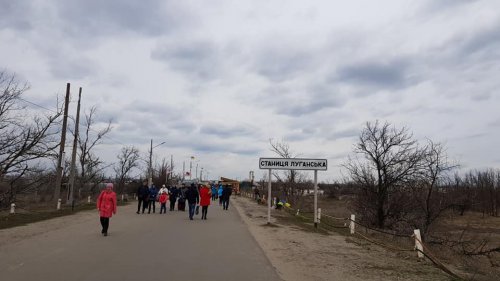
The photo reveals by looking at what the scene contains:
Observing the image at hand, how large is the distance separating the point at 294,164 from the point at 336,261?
8.53 metres

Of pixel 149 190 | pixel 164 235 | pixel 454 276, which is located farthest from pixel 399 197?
pixel 454 276

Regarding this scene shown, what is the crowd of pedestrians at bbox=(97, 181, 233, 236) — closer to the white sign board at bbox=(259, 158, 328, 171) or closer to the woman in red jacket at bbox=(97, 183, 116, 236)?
the woman in red jacket at bbox=(97, 183, 116, 236)

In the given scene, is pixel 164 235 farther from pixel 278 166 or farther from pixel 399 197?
pixel 399 197

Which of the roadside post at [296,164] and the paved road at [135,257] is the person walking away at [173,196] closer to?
the roadside post at [296,164]

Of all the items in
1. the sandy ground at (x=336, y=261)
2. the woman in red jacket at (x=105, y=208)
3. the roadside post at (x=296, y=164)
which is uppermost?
the roadside post at (x=296, y=164)

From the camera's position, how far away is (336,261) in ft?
35.3

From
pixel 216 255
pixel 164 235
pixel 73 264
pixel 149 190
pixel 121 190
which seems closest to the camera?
pixel 73 264

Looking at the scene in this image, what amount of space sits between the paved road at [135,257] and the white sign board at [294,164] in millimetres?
4229

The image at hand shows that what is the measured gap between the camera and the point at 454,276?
925 centimetres

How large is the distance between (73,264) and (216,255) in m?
3.06

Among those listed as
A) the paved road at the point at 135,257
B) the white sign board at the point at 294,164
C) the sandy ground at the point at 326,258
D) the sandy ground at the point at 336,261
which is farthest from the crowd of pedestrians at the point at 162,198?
the sandy ground at the point at 336,261

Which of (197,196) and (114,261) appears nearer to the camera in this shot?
(114,261)

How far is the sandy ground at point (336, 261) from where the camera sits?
911 centimetres

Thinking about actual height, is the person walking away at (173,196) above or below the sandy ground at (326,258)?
above
